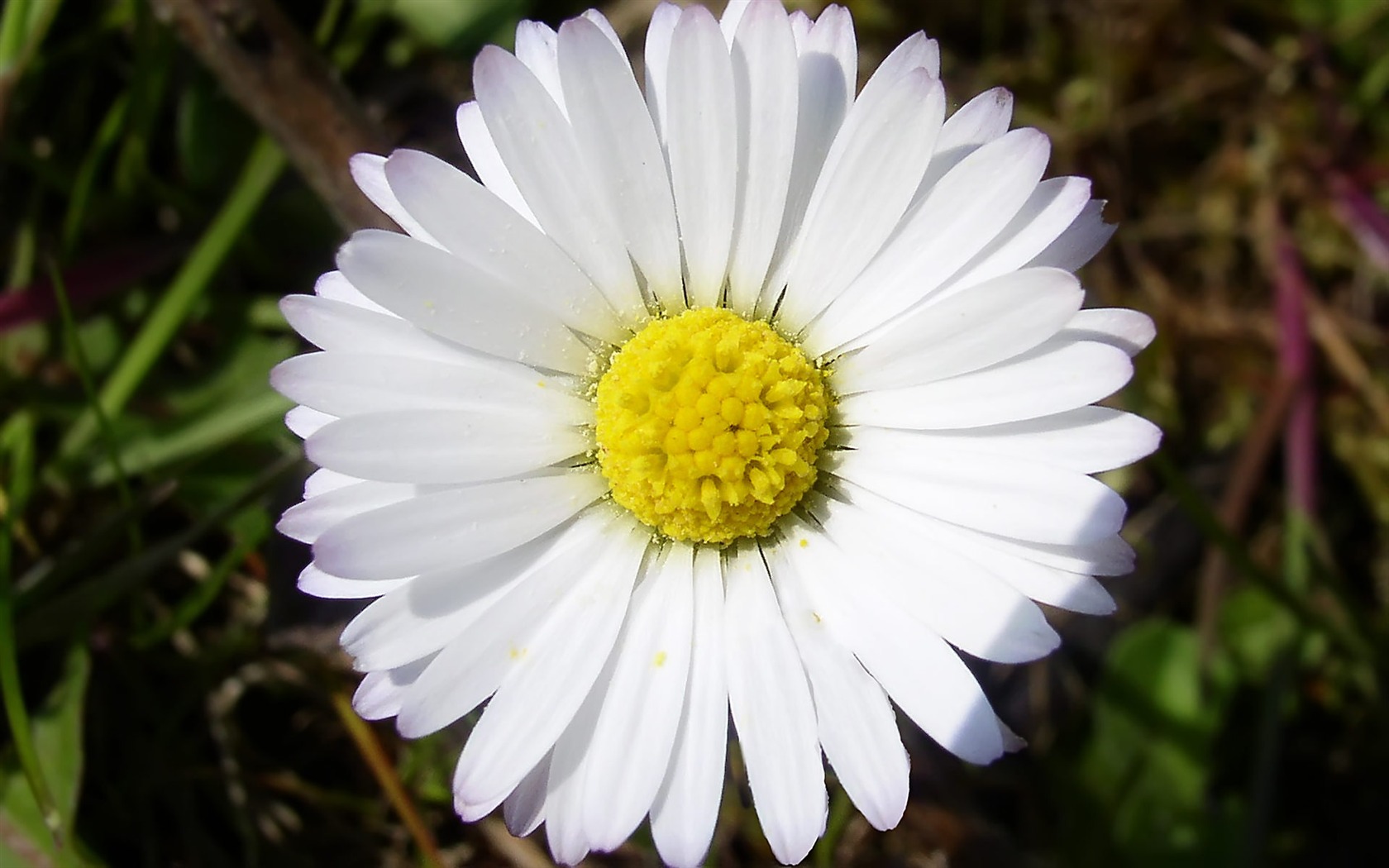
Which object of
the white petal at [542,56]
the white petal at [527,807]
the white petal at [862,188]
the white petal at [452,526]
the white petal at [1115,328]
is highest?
the white petal at [542,56]

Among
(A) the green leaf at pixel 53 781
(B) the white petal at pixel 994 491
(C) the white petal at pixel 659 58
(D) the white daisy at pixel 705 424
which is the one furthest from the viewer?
(A) the green leaf at pixel 53 781

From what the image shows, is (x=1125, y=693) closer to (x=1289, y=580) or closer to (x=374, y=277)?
(x=1289, y=580)

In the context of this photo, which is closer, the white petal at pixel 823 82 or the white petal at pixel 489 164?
the white petal at pixel 823 82

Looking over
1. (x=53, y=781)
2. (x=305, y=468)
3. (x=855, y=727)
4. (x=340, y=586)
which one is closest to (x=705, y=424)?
(x=855, y=727)

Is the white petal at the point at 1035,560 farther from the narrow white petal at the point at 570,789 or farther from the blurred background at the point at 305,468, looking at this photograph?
the blurred background at the point at 305,468

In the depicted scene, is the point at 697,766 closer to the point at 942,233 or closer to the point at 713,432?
the point at 713,432

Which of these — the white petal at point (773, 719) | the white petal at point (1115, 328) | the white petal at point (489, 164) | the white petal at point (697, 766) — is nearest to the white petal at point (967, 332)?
the white petal at point (1115, 328)
